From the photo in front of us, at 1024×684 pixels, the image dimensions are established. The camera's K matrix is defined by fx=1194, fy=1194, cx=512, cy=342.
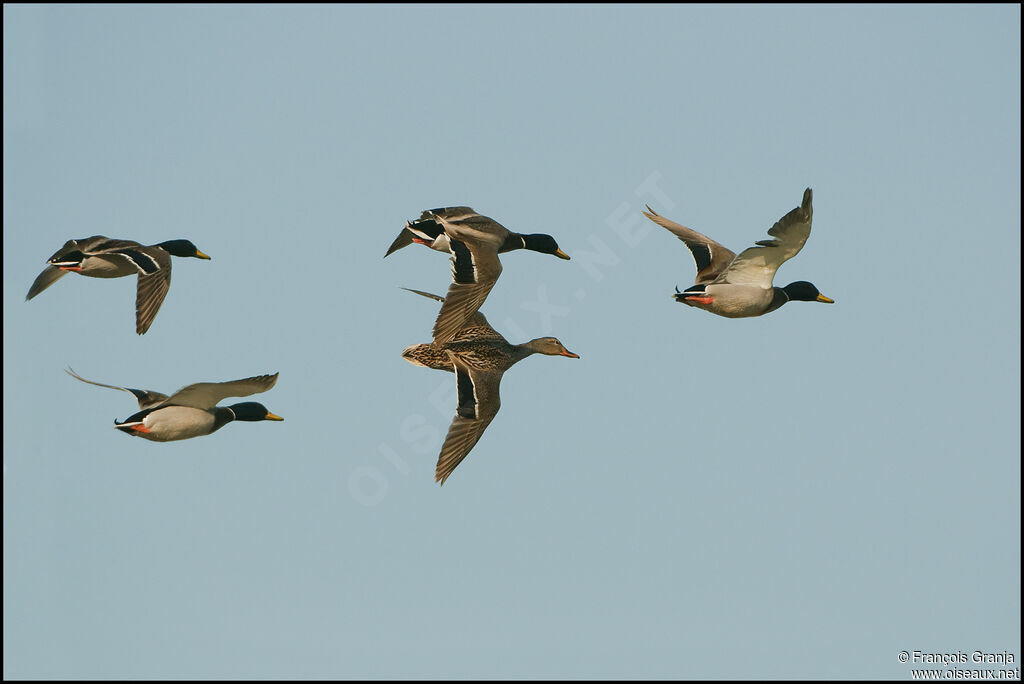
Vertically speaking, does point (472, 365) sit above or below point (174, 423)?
above

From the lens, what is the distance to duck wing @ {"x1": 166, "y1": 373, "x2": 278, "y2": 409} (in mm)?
11602

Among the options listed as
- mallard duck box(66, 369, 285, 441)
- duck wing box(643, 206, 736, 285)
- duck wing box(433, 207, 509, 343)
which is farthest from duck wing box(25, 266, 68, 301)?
duck wing box(643, 206, 736, 285)

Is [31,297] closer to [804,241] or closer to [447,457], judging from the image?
[447,457]

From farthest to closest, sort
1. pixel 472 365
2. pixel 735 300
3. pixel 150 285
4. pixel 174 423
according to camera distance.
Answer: pixel 472 365, pixel 150 285, pixel 735 300, pixel 174 423

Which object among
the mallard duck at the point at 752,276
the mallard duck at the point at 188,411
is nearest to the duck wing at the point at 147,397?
the mallard duck at the point at 188,411

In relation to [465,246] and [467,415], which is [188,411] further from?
[465,246]

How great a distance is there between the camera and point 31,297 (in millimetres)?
15680

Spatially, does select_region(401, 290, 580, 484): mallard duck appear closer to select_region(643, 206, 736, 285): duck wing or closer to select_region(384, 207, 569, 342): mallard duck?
select_region(384, 207, 569, 342): mallard duck

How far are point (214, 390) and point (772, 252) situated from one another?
614 cm

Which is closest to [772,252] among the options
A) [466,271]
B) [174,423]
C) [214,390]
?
[466,271]

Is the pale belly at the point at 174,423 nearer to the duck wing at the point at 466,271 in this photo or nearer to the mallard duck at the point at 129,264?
the mallard duck at the point at 129,264

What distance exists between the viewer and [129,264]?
14539mm

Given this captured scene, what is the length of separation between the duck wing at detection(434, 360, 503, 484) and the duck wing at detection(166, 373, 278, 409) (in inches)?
102

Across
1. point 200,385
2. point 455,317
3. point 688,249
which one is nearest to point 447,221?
point 455,317
